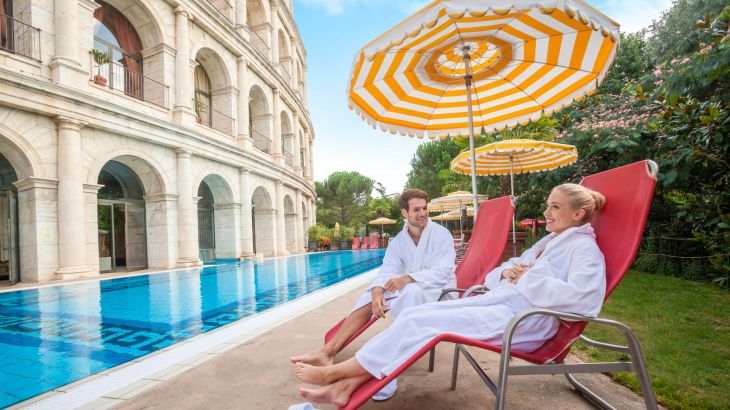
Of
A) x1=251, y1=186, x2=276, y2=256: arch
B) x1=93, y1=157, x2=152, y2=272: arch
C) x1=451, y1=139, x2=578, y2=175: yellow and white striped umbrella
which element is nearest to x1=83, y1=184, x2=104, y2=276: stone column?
x1=93, y1=157, x2=152, y2=272: arch

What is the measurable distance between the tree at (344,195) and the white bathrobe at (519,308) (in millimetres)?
42111

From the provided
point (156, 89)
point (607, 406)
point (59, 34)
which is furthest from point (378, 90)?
point (156, 89)

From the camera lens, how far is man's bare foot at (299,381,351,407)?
5.81 feet

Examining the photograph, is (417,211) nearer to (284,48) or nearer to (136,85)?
(136,85)

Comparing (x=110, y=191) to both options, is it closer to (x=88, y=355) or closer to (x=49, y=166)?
(x=49, y=166)

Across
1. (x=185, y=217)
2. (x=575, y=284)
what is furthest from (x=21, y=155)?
(x=575, y=284)

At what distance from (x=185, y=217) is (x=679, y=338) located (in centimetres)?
1343

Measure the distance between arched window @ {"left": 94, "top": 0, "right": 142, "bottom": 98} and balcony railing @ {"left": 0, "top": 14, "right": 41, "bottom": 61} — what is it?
2223 millimetres

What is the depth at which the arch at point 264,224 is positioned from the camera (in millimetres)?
19188

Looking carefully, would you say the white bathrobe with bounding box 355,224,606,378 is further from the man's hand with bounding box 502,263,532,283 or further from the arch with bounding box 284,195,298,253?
the arch with bounding box 284,195,298,253

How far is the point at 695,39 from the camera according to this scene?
599 centimetres

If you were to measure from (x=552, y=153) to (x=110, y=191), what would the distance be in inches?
583

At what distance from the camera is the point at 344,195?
149 feet

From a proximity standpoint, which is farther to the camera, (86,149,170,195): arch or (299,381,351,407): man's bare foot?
(86,149,170,195): arch
